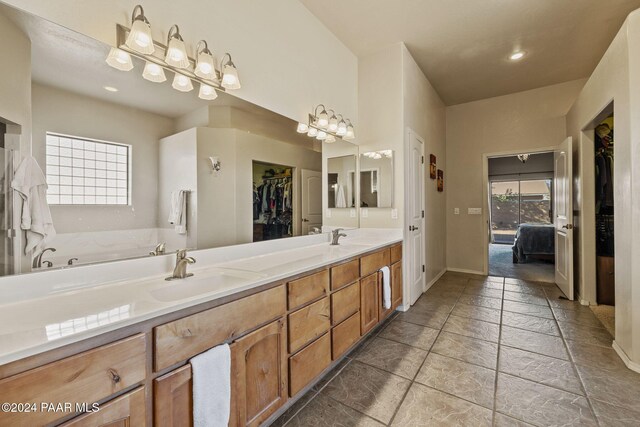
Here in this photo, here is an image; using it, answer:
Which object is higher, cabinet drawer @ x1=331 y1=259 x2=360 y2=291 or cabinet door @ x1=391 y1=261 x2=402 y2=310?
cabinet drawer @ x1=331 y1=259 x2=360 y2=291

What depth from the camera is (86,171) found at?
1.24 meters

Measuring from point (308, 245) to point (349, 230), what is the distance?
0.70m

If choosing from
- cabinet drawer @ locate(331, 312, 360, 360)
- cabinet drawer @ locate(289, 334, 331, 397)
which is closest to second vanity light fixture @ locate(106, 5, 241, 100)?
cabinet drawer @ locate(289, 334, 331, 397)

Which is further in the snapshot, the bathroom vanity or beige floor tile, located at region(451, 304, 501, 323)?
beige floor tile, located at region(451, 304, 501, 323)

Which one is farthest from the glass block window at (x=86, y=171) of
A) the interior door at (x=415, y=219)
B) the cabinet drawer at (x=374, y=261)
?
the interior door at (x=415, y=219)

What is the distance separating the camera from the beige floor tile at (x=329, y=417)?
148cm

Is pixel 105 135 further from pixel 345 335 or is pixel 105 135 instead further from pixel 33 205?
pixel 345 335

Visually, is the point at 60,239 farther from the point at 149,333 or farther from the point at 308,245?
the point at 308,245

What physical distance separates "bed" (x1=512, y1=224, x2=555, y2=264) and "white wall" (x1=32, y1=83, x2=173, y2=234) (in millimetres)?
6539

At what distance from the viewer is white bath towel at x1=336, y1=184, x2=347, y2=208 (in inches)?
117

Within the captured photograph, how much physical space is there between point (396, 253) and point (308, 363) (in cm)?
160

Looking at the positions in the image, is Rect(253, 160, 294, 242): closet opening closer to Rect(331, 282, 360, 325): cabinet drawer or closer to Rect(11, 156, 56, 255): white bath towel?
Rect(331, 282, 360, 325): cabinet drawer

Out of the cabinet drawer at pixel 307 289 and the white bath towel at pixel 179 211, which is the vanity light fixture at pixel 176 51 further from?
the cabinet drawer at pixel 307 289

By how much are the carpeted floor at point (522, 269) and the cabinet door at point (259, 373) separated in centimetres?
446
